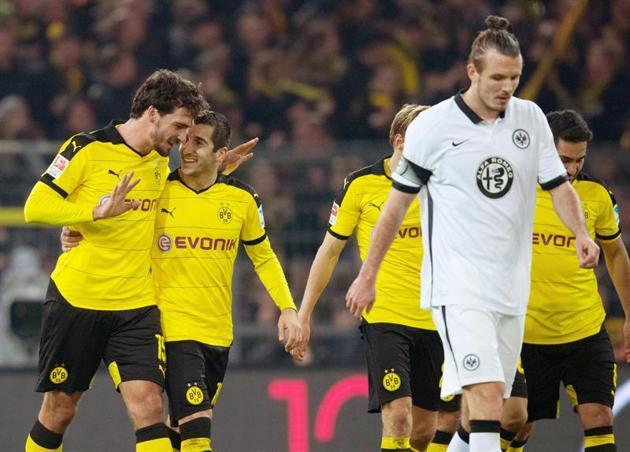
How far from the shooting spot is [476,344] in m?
6.02

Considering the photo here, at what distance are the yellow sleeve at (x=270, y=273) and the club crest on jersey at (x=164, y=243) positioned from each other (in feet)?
1.68

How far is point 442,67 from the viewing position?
12414mm

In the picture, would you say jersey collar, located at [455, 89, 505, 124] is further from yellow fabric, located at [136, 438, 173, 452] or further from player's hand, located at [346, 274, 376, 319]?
yellow fabric, located at [136, 438, 173, 452]

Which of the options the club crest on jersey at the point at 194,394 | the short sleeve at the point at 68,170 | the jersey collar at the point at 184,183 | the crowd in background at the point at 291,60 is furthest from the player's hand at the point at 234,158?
the crowd in background at the point at 291,60

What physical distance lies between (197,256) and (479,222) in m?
1.91

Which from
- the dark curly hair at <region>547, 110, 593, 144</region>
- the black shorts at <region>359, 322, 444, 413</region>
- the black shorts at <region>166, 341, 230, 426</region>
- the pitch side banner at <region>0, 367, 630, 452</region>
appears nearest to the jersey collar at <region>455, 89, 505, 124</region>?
the dark curly hair at <region>547, 110, 593, 144</region>

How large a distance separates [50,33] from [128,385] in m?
6.52

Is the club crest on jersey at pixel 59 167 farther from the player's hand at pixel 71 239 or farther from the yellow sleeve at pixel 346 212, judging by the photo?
the yellow sleeve at pixel 346 212

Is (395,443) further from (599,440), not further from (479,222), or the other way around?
(479,222)

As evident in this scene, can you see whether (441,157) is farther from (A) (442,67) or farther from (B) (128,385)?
(A) (442,67)

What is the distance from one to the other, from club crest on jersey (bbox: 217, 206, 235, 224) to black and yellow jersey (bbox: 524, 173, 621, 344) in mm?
1685

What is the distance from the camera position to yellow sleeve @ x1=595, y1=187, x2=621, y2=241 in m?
7.64

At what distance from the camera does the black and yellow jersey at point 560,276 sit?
7617 millimetres

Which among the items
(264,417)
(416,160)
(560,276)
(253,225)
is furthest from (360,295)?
(264,417)
